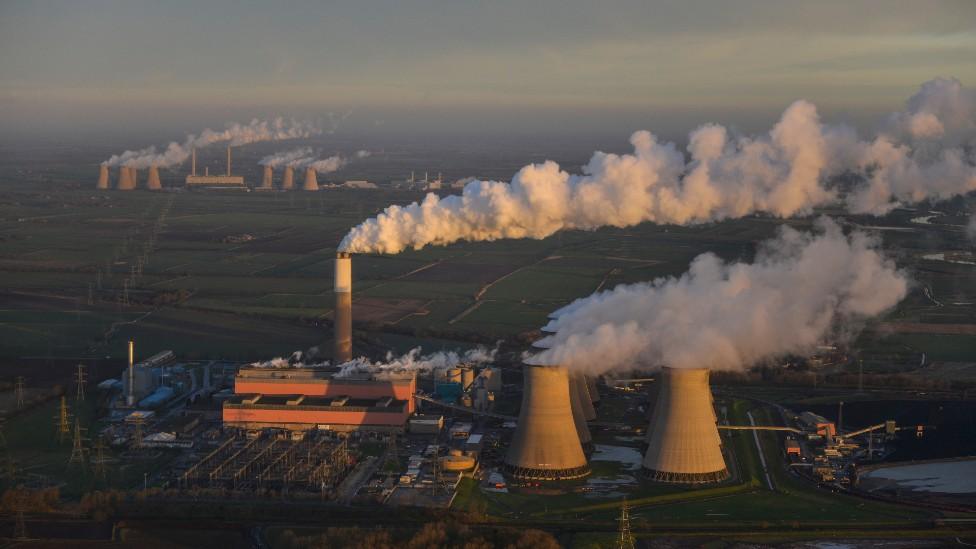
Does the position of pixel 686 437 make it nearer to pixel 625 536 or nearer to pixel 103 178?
pixel 625 536

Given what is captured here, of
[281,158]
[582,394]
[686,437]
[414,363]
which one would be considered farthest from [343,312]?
[281,158]

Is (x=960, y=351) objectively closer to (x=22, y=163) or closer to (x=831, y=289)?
(x=831, y=289)

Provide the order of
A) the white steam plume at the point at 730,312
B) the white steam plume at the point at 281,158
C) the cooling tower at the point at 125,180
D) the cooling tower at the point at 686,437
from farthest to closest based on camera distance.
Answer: the white steam plume at the point at 281,158 < the cooling tower at the point at 125,180 < the white steam plume at the point at 730,312 < the cooling tower at the point at 686,437

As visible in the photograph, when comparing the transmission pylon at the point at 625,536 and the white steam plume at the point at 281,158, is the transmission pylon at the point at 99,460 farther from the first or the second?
the white steam plume at the point at 281,158

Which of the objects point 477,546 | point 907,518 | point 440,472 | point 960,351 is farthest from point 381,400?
point 960,351

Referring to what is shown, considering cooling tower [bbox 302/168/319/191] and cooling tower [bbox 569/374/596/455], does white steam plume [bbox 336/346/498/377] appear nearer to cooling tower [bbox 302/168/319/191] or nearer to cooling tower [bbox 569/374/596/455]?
cooling tower [bbox 569/374/596/455]

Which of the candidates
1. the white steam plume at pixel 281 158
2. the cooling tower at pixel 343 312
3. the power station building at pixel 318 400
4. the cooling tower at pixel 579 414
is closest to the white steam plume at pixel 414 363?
the power station building at pixel 318 400
